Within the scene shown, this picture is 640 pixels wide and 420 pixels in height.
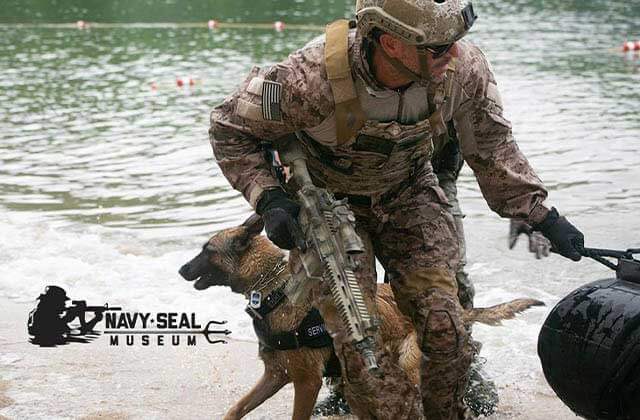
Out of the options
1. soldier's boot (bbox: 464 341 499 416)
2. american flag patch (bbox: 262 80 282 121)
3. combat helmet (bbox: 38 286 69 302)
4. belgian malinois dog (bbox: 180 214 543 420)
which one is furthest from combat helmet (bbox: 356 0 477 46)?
combat helmet (bbox: 38 286 69 302)

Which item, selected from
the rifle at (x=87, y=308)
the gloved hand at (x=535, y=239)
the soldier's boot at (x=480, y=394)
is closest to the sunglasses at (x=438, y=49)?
the gloved hand at (x=535, y=239)

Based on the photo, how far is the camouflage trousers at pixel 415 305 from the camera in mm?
4605

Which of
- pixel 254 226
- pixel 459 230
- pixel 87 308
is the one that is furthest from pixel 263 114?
pixel 87 308

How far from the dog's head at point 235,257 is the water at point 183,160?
4.02 feet

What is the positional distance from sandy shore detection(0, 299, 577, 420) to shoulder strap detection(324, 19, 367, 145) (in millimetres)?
2160

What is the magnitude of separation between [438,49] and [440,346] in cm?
131

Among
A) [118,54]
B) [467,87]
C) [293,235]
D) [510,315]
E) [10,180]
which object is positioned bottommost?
[118,54]

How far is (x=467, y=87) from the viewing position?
178 inches

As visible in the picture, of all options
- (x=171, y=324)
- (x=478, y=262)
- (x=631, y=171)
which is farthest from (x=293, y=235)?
(x=631, y=171)

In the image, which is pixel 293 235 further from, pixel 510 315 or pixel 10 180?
pixel 10 180

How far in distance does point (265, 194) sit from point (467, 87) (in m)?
0.97

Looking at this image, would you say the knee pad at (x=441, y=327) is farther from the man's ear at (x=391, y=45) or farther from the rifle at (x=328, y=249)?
A: the man's ear at (x=391, y=45)

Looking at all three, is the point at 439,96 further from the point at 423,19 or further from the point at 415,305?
the point at 415,305

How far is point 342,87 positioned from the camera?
14.2 feet
